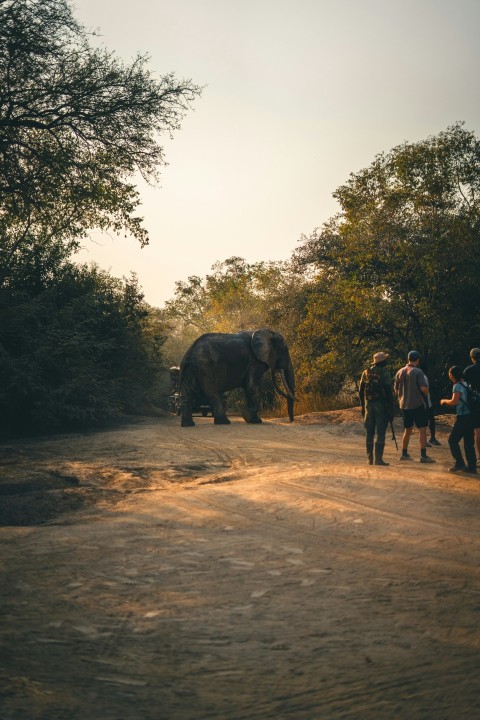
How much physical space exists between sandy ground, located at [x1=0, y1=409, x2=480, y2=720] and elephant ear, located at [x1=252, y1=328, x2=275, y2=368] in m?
10.7

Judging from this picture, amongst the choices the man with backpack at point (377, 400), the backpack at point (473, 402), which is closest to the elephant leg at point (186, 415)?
the man with backpack at point (377, 400)

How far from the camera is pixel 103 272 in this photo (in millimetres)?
26141

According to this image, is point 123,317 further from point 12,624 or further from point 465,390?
point 12,624

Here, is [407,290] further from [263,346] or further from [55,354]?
[55,354]

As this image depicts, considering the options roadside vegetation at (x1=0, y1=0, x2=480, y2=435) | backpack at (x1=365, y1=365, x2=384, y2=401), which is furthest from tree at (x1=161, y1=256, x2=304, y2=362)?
backpack at (x1=365, y1=365, x2=384, y2=401)

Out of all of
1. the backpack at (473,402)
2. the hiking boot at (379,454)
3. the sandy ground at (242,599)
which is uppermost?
the backpack at (473,402)

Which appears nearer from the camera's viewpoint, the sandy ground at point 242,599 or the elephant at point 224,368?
the sandy ground at point 242,599

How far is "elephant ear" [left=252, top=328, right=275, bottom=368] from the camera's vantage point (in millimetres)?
20141

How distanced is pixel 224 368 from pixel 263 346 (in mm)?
1318

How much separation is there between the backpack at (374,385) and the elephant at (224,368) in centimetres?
828

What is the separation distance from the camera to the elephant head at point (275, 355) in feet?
66.3

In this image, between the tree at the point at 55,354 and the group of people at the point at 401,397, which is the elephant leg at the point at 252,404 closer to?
the tree at the point at 55,354

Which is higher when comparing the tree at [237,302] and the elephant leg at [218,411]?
the tree at [237,302]

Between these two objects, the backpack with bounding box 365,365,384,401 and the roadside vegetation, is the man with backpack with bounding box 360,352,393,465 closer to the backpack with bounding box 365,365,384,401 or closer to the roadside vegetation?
the backpack with bounding box 365,365,384,401
